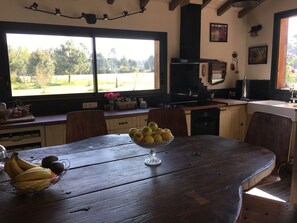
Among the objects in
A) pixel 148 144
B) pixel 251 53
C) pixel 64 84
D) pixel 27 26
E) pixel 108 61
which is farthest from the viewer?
pixel 251 53

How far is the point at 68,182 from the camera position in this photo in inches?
50.8

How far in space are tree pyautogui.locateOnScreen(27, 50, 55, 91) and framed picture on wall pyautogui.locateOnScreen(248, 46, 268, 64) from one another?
345 centimetres

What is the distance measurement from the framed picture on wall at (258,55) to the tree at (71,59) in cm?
297

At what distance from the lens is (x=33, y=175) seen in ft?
3.69

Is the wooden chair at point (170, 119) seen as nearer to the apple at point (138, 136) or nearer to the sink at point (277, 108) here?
the apple at point (138, 136)

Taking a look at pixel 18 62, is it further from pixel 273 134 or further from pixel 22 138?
pixel 273 134

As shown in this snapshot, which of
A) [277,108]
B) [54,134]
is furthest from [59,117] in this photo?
[277,108]

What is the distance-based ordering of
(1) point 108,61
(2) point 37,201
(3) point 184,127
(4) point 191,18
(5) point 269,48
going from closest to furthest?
(2) point 37,201 < (3) point 184,127 < (1) point 108,61 < (4) point 191,18 < (5) point 269,48

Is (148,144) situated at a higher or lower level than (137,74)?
lower

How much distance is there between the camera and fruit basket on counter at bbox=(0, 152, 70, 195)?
111 cm

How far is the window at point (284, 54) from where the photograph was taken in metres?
3.92

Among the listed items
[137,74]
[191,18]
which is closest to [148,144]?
[137,74]

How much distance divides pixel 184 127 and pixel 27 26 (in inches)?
87.5

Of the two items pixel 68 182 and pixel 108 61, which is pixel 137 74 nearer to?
pixel 108 61
